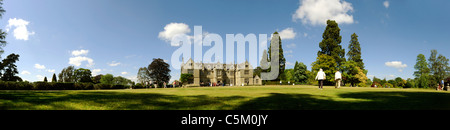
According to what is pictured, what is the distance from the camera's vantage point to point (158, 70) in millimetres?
69000

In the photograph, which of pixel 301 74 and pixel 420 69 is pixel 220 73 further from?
pixel 420 69

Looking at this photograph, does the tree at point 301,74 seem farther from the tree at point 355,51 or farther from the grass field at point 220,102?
the grass field at point 220,102

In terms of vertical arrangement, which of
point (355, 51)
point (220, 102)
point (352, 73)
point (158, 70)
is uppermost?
point (355, 51)

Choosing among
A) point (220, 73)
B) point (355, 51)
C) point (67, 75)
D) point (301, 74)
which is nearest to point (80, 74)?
point (67, 75)

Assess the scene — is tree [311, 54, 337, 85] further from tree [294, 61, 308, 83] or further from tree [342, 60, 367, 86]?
tree [294, 61, 308, 83]

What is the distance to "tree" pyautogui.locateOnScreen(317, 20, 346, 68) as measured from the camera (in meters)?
47.5

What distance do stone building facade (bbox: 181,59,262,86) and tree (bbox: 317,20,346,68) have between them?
32007mm

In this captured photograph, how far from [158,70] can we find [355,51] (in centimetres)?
6543

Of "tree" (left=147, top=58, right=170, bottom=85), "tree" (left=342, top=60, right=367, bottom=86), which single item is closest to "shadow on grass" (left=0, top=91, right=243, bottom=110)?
"tree" (left=342, top=60, right=367, bottom=86)

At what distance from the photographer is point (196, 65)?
74500 mm

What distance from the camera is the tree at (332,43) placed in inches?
1871
